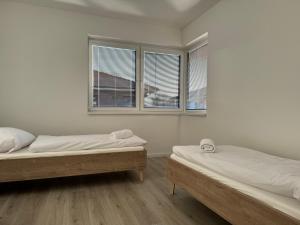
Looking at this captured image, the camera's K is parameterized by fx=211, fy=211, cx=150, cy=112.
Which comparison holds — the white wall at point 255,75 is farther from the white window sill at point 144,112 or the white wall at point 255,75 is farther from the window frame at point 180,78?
the window frame at point 180,78

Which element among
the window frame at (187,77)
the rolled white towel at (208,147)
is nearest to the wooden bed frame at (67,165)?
the rolled white towel at (208,147)

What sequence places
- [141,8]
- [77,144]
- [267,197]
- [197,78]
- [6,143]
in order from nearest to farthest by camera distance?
[267,197] < [6,143] < [77,144] < [141,8] < [197,78]

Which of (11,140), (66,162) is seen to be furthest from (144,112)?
(11,140)

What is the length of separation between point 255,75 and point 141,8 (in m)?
1.98

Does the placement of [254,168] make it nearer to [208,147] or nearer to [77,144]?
[208,147]

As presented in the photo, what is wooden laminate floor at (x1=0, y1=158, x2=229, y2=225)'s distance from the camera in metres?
1.79

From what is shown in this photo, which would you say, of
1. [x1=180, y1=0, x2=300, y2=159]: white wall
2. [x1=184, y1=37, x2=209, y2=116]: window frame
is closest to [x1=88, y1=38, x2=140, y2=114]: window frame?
[x1=184, y1=37, x2=209, y2=116]: window frame

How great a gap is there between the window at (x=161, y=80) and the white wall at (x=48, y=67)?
0.56 metres

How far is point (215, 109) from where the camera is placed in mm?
3082

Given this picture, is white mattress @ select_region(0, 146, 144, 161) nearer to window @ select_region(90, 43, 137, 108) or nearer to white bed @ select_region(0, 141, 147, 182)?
white bed @ select_region(0, 141, 147, 182)

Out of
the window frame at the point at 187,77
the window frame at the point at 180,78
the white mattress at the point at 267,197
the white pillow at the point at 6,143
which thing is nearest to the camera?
the white mattress at the point at 267,197

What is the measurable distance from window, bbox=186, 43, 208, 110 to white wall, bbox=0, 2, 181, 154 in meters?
1.18

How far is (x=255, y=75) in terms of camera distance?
240 cm

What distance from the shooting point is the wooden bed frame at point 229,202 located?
3.83 ft
